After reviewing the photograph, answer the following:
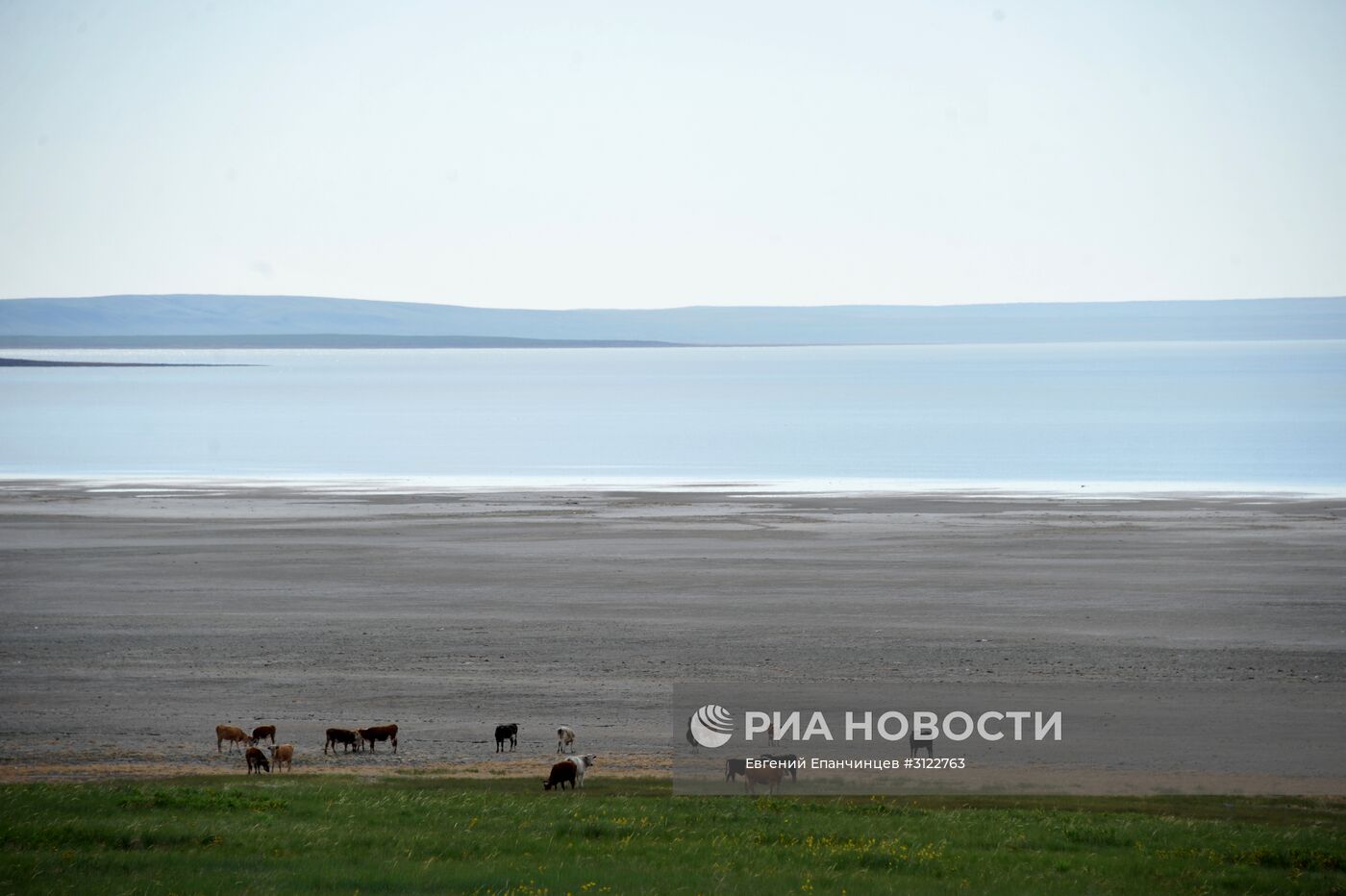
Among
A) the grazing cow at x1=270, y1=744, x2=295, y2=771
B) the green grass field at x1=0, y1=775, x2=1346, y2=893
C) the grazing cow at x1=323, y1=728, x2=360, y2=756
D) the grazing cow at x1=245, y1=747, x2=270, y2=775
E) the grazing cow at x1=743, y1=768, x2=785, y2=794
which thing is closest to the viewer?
the green grass field at x1=0, y1=775, x2=1346, y2=893

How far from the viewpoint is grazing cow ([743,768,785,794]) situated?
1775 cm

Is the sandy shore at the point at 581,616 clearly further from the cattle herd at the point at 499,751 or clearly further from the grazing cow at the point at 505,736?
the cattle herd at the point at 499,751

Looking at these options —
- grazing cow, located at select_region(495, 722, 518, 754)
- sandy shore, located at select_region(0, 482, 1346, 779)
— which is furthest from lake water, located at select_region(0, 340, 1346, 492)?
grazing cow, located at select_region(495, 722, 518, 754)

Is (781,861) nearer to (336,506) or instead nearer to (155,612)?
(155,612)

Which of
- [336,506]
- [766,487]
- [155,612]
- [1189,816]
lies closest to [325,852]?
[1189,816]

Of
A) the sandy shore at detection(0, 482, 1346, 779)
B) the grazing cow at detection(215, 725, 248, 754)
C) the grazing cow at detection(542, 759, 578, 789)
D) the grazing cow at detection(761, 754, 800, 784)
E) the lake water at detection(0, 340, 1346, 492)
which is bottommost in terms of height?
the grazing cow at detection(542, 759, 578, 789)

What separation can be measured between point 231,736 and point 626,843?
881 cm

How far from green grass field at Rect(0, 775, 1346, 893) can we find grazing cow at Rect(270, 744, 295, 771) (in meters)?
2.04

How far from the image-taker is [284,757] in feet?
64.2

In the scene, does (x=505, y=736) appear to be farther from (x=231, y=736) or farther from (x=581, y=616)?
(x=581, y=616)

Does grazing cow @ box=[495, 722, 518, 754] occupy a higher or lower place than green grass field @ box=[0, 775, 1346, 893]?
higher

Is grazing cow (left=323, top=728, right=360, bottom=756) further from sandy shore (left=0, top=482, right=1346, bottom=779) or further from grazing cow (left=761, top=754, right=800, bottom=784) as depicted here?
grazing cow (left=761, top=754, right=800, bottom=784)

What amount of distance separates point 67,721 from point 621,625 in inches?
Answer: 434

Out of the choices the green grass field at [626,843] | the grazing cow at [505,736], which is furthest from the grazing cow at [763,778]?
the grazing cow at [505,736]
